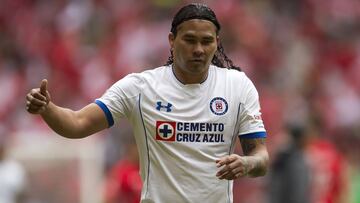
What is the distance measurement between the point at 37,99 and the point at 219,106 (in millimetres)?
1157

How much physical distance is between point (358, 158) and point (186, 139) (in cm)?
1000

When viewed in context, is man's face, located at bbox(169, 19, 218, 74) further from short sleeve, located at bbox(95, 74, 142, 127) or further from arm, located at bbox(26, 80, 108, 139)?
arm, located at bbox(26, 80, 108, 139)

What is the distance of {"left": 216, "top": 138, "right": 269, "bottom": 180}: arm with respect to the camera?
6879mm

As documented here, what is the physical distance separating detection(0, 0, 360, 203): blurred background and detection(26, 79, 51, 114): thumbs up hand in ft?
18.5

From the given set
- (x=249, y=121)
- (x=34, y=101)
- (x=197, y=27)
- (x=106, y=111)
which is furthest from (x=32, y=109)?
(x=249, y=121)

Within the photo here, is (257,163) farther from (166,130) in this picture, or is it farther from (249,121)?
(166,130)

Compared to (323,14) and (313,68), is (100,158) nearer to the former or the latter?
(313,68)

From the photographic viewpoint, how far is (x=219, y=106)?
7.50m

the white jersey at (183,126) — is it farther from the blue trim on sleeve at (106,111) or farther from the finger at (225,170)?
the finger at (225,170)

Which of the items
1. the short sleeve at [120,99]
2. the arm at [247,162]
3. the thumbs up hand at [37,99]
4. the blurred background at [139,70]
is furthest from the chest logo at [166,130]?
the blurred background at [139,70]

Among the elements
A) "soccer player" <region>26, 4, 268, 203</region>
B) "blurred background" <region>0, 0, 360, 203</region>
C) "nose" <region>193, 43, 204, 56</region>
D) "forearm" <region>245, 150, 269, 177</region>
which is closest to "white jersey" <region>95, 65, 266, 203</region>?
"soccer player" <region>26, 4, 268, 203</region>

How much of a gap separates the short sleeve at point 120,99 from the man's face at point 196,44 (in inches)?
13.2

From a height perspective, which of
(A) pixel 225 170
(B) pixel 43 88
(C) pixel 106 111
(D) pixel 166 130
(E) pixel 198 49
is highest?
(E) pixel 198 49

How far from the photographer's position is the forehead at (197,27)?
737 centimetres
